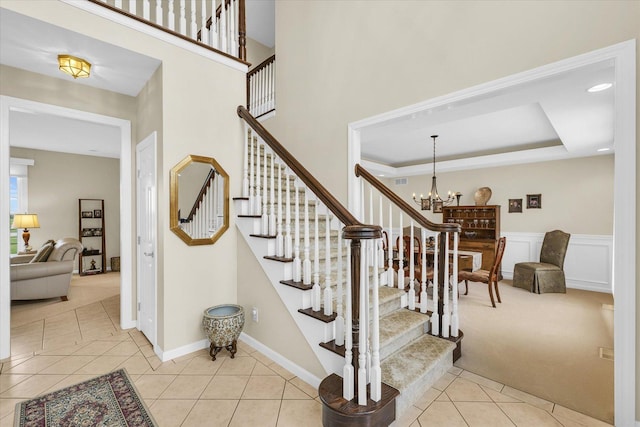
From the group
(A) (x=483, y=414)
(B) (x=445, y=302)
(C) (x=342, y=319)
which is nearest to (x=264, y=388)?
(C) (x=342, y=319)

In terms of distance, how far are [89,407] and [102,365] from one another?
25.0 inches

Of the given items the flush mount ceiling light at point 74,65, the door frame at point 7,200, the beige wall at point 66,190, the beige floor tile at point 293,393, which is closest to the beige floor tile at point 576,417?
the beige floor tile at point 293,393

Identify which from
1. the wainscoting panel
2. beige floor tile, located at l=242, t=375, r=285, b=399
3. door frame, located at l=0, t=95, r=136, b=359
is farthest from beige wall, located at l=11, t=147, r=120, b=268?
the wainscoting panel

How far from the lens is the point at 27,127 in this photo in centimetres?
453

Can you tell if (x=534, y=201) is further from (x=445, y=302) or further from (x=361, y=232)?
(x=361, y=232)

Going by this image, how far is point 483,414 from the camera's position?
1.86 m

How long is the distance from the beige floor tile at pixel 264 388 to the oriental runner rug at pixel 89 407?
2.05ft

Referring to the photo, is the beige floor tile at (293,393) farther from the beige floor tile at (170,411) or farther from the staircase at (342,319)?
the beige floor tile at (170,411)

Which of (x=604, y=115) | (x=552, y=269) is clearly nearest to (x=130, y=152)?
(x=604, y=115)

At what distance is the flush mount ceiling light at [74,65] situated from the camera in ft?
8.02

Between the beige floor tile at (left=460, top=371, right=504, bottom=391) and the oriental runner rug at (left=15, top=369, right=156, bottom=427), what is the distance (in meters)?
2.30

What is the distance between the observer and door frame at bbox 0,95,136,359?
2.58 m

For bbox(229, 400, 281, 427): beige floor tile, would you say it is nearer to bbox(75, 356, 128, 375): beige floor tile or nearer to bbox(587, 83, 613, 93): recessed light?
bbox(75, 356, 128, 375): beige floor tile

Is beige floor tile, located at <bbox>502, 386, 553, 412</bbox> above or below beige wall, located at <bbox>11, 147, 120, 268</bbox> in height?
below
